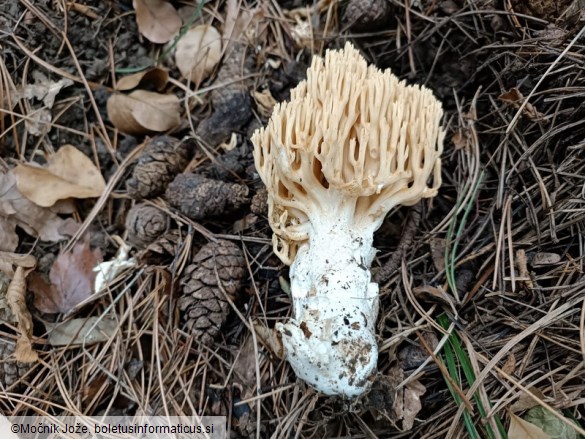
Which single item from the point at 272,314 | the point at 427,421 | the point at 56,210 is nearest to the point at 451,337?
the point at 427,421

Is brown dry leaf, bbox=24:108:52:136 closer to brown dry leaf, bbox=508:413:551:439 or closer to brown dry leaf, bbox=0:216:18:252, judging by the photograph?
brown dry leaf, bbox=0:216:18:252

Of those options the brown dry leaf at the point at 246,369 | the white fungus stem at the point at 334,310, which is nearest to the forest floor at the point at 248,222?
the brown dry leaf at the point at 246,369

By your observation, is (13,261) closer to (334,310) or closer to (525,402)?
(334,310)

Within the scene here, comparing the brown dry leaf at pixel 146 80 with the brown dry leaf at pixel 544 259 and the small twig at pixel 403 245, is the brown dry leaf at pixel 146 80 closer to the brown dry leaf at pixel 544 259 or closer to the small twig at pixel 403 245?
the small twig at pixel 403 245

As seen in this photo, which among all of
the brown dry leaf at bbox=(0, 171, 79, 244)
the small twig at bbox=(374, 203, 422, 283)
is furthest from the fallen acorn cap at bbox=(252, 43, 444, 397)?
the brown dry leaf at bbox=(0, 171, 79, 244)

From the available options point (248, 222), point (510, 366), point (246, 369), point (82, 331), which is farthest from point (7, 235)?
point (510, 366)
